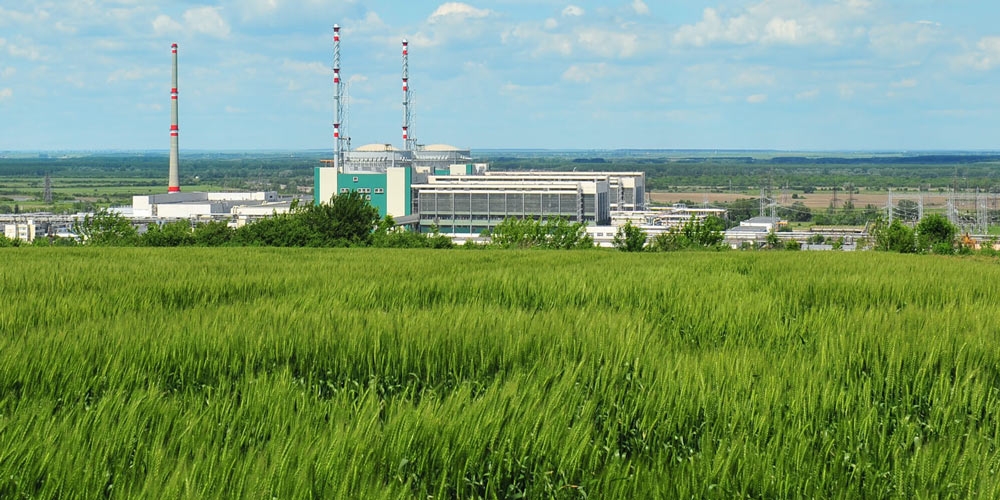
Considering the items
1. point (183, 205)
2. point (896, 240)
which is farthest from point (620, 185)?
point (896, 240)

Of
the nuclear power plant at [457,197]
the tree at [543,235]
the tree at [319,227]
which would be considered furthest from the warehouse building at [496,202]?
the tree at [319,227]

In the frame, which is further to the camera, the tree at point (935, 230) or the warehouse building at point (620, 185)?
the warehouse building at point (620, 185)

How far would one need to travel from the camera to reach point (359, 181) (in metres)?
90.4

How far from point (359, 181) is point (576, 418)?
87818mm

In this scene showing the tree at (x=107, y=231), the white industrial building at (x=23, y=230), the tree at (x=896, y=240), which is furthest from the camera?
the white industrial building at (x=23, y=230)

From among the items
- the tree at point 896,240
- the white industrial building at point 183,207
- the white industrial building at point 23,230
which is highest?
→ the white industrial building at point 183,207

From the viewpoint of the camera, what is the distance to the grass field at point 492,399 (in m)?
3.20

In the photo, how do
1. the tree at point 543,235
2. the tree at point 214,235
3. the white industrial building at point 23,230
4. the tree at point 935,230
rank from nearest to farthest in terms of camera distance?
the tree at point 214,235 < the tree at point 935,230 < the tree at point 543,235 < the white industrial building at point 23,230

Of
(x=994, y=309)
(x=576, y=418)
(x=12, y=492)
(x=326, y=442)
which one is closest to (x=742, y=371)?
(x=576, y=418)

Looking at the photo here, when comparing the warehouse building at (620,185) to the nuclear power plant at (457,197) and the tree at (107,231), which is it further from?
the tree at (107,231)

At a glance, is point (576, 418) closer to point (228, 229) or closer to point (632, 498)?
point (632, 498)

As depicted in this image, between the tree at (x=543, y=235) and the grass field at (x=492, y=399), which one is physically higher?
the grass field at (x=492, y=399)

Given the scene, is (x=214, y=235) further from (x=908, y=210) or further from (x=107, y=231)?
(x=908, y=210)

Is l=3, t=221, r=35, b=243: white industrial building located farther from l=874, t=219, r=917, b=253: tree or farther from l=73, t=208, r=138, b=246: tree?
l=874, t=219, r=917, b=253: tree
